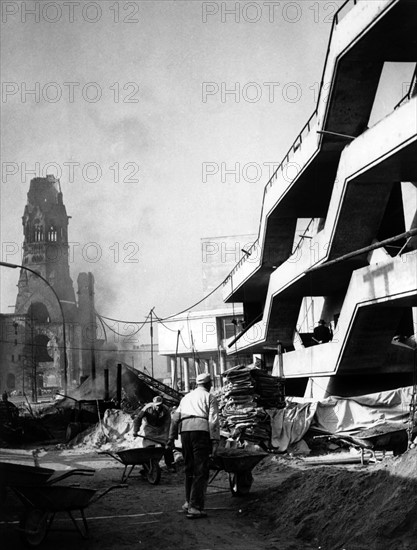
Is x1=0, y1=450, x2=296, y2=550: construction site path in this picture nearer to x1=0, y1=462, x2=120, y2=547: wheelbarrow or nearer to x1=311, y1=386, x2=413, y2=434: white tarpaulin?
x1=0, y1=462, x2=120, y2=547: wheelbarrow

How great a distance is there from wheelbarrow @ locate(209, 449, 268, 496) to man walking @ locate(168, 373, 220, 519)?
692 mm

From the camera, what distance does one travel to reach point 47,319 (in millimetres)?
89625

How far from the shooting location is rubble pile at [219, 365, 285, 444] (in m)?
16.4

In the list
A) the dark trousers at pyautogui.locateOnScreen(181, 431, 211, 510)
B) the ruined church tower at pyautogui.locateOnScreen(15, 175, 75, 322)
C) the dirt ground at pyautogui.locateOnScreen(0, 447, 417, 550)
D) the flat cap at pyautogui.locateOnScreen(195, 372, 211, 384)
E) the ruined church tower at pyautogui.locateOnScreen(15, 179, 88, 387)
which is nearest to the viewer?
the dirt ground at pyautogui.locateOnScreen(0, 447, 417, 550)

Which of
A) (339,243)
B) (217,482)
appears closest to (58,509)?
(217,482)

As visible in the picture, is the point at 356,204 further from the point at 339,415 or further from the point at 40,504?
the point at 40,504

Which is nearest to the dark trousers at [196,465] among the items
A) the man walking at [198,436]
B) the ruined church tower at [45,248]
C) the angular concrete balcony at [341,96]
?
the man walking at [198,436]

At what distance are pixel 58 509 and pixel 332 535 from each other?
321 centimetres

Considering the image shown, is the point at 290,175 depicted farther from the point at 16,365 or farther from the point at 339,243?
the point at 16,365

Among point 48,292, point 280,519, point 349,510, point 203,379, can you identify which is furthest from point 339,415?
point 48,292

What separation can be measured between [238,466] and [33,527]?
3.51m

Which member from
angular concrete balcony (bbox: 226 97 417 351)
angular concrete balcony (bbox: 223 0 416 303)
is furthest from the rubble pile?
angular concrete balcony (bbox: 223 0 416 303)

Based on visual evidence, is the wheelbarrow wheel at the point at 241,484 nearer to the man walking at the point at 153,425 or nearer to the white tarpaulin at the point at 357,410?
the man walking at the point at 153,425

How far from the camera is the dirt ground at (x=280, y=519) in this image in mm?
6906
